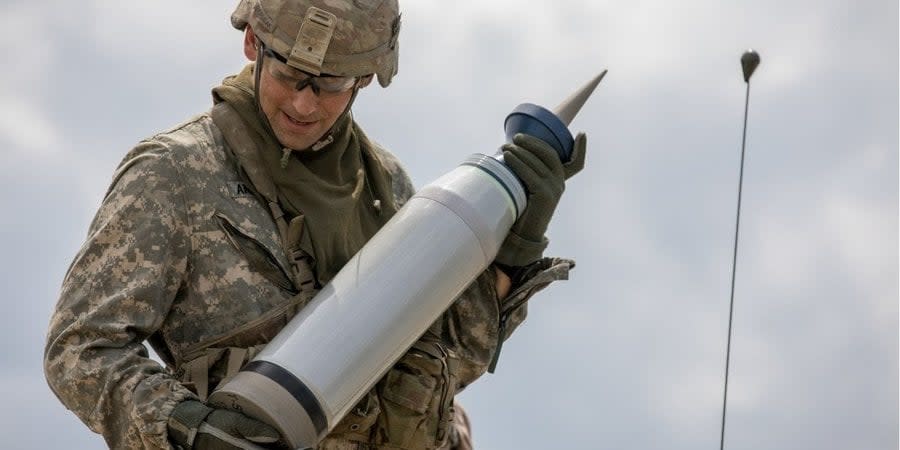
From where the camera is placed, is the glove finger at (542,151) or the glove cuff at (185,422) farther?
the glove finger at (542,151)

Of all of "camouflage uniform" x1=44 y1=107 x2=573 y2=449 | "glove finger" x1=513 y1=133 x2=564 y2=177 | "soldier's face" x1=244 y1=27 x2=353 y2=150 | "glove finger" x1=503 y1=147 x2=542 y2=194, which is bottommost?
"camouflage uniform" x1=44 y1=107 x2=573 y2=449

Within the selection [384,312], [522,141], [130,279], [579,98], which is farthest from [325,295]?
[579,98]

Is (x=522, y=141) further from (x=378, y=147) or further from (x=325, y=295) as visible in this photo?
(x=325, y=295)

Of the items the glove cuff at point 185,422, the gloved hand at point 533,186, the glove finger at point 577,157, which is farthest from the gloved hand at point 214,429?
the glove finger at point 577,157

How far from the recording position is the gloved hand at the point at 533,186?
10047 mm

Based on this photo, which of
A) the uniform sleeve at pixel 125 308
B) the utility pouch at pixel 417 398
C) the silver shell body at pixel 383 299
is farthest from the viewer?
the utility pouch at pixel 417 398

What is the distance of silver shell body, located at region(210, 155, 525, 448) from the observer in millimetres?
8672

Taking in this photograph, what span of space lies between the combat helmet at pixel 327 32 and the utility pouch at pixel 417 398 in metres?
1.48

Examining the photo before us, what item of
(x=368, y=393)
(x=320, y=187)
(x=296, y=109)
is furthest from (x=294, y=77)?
(x=368, y=393)

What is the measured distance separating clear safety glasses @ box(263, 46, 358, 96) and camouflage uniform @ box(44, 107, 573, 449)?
17.3 inches

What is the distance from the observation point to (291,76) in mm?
9344

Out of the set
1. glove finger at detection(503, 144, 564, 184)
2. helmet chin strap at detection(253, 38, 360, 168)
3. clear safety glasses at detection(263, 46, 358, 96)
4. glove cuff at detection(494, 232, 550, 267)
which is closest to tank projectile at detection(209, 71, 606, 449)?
glove finger at detection(503, 144, 564, 184)

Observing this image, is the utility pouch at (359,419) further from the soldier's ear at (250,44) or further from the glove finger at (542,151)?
the soldier's ear at (250,44)

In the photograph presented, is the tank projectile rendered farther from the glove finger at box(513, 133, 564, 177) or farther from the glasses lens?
the glasses lens
